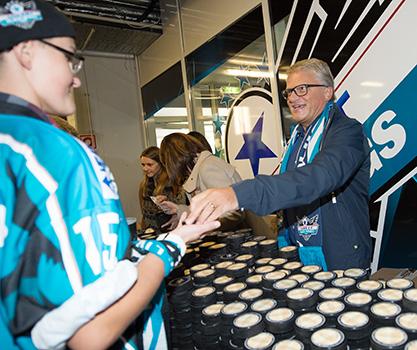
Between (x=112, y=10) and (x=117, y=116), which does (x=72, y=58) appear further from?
(x=117, y=116)

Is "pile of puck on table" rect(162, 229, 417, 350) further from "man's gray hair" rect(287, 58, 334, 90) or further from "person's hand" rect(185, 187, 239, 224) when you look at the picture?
"man's gray hair" rect(287, 58, 334, 90)

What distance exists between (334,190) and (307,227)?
0.22m

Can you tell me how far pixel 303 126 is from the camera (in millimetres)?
1806

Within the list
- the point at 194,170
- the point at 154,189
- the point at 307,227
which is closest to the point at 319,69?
the point at 307,227

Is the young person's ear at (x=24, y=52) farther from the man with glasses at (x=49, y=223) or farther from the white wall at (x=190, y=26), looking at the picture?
the white wall at (x=190, y=26)

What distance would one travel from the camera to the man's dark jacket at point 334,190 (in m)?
1.08

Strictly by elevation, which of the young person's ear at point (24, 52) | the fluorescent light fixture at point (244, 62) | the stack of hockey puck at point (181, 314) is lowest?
the stack of hockey puck at point (181, 314)

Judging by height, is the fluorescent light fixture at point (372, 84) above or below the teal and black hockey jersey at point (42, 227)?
above

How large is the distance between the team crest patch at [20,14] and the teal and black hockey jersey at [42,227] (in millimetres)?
182

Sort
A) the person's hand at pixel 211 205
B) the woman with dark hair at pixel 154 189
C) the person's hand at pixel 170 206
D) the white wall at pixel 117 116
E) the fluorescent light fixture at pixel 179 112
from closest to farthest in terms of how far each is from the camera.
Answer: the person's hand at pixel 211 205 < the person's hand at pixel 170 206 < the woman with dark hair at pixel 154 189 < the fluorescent light fixture at pixel 179 112 < the white wall at pixel 117 116

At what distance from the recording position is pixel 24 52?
64 cm

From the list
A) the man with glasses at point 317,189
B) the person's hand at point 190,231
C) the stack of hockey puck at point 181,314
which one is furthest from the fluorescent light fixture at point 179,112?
the person's hand at point 190,231

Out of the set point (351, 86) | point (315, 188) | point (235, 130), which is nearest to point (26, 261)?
point (315, 188)

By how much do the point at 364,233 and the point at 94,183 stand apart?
1.34m
